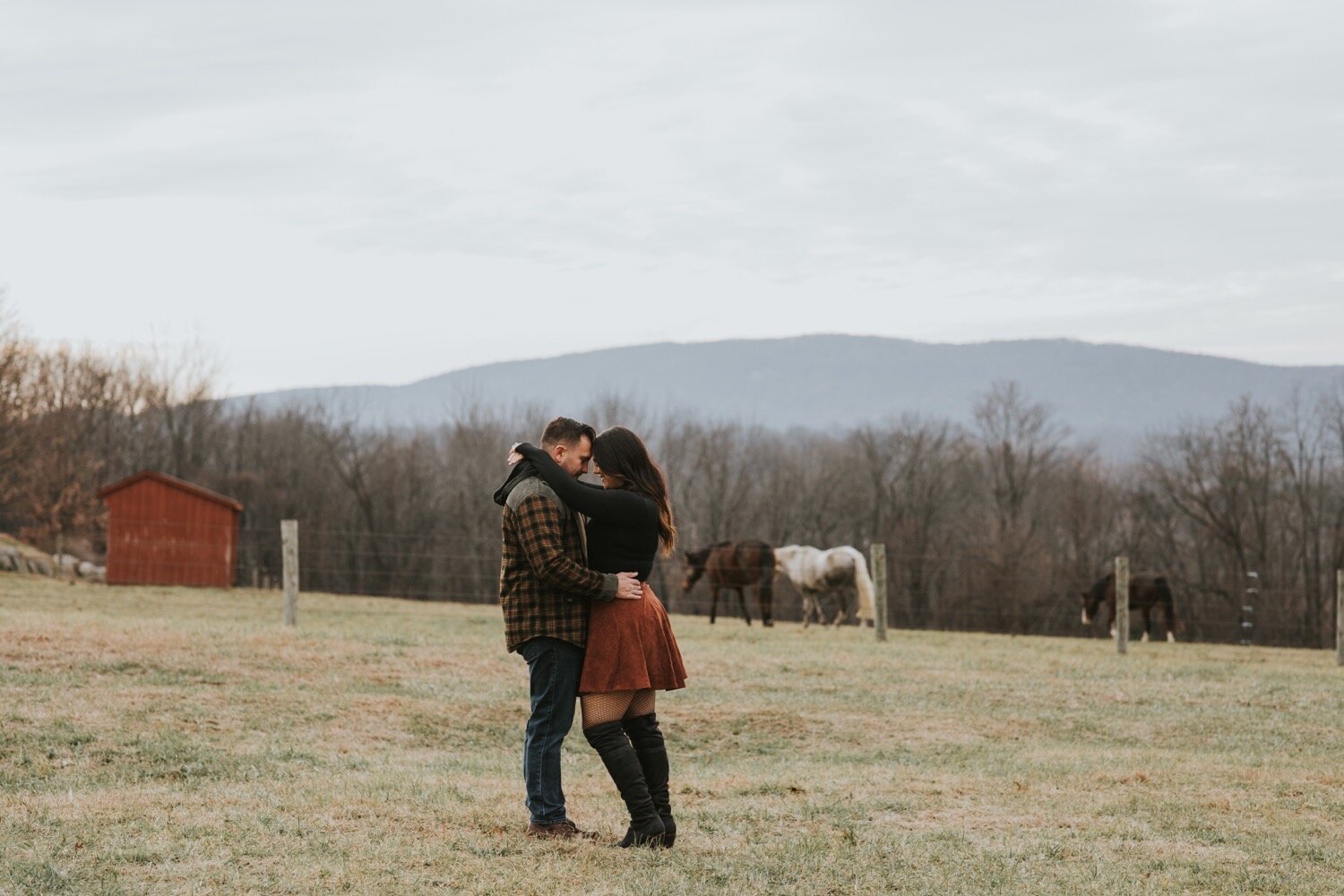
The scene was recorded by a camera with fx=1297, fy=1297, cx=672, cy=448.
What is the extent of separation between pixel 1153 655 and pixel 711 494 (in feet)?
169

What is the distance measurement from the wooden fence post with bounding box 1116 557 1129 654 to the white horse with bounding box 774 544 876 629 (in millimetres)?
4220

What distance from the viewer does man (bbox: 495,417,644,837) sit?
567cm

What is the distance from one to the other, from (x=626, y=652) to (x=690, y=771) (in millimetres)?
3685

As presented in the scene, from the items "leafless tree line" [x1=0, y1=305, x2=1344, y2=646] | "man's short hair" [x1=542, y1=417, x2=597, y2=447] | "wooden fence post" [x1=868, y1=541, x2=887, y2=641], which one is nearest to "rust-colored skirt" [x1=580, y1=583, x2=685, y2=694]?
"man's short hair" [x1=542, y1=417, x2=597, y2=447]

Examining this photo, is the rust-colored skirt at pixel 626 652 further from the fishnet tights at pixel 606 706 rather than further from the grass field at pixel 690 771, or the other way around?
the grass field at pixel 690 771

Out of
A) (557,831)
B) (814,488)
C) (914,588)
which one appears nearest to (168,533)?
(557,831)

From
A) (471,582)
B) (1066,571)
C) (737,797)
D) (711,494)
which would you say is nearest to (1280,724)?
(737,797)

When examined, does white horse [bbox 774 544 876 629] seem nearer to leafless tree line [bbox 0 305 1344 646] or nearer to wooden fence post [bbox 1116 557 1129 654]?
wooden fence post [bbox 1116 557 1129 654]

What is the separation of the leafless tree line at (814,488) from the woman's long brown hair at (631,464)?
38.8 m

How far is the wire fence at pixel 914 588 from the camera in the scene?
3481 cm

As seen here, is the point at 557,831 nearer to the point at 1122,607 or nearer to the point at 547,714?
the point at 547,714

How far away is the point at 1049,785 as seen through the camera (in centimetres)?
839

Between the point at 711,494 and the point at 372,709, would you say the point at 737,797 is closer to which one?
the point at 372,709

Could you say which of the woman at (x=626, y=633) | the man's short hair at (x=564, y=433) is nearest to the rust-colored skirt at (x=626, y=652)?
the woman at (x=626, y=633)
